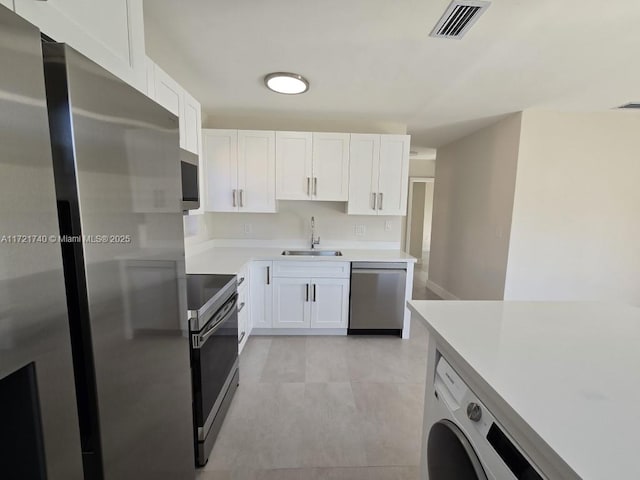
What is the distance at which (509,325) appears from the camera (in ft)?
3.75

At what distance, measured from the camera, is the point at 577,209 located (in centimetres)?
316

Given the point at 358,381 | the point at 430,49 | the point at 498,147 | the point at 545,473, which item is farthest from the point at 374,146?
the point at 545,473

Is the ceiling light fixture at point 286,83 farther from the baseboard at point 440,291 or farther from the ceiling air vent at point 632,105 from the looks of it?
the baseboard at point 440,291

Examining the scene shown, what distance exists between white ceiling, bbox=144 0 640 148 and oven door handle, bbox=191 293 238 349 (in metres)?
1.72

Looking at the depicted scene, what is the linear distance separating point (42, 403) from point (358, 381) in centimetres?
220

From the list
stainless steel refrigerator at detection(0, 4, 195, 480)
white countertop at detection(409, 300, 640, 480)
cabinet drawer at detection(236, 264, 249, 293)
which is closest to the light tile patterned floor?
cabinet drawer at detection(236, 264, 249, 293)

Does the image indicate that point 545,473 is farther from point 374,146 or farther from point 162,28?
point 374,146

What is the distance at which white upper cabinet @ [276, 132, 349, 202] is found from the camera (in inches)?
122

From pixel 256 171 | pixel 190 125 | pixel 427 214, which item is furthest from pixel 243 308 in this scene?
pixel 427 214

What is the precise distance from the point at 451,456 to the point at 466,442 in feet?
0.29

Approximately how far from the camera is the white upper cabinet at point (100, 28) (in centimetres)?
64

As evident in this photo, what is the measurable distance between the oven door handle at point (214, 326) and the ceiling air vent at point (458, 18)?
208cm

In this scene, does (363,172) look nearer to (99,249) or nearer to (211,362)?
(211,362)

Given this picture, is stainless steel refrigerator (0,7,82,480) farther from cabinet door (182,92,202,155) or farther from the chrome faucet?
the chrome faucet
